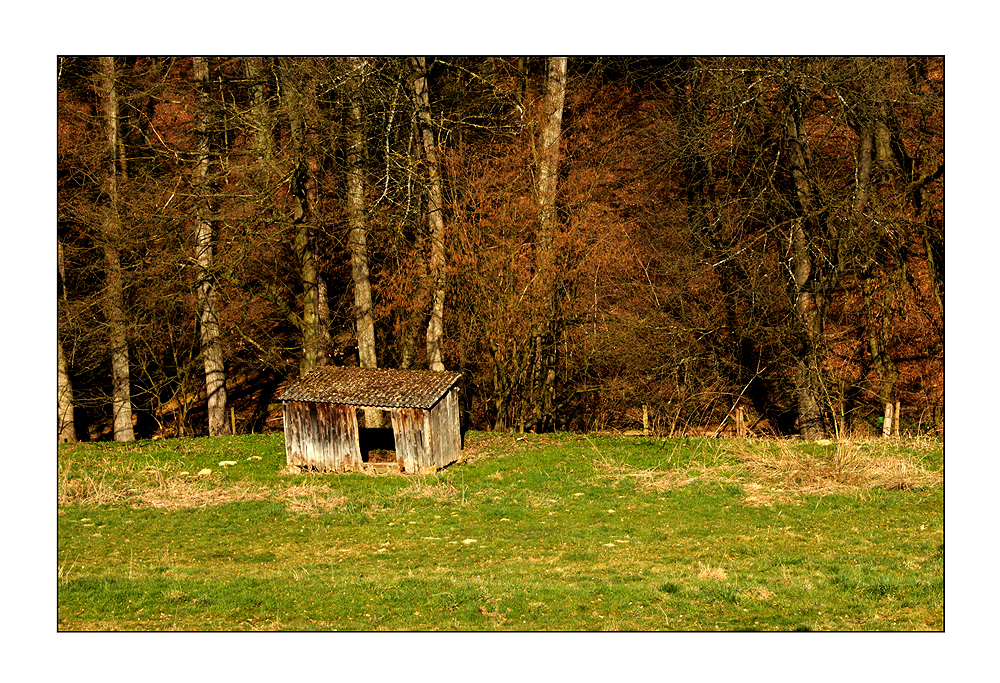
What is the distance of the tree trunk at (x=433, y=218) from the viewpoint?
74.3ft

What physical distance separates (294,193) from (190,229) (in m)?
3.28

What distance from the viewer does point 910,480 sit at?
594 inches

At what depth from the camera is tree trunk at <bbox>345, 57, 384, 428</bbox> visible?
2256 cm

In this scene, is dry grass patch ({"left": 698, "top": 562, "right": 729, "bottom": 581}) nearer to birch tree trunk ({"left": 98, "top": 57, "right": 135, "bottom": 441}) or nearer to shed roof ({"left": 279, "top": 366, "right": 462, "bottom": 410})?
shed roof ({"left": 279, "top": 366, "right": 462, "bottom": 410})

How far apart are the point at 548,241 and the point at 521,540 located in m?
10.8

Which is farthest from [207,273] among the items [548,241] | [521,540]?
[521,540]

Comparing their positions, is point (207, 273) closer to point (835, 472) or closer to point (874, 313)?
point (835, 472)

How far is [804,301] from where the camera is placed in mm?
23141

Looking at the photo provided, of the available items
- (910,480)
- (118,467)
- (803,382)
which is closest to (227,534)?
(118,467)

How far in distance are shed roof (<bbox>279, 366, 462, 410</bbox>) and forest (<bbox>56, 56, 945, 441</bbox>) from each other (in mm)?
4858

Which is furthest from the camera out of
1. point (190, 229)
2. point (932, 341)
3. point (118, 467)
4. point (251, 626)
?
point (190, 229)

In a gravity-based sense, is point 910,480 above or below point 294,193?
below

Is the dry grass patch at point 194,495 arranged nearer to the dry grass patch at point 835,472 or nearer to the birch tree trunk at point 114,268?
the birch tree trunk at point 114,268

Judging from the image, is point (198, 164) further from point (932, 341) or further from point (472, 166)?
point (932, 341)
